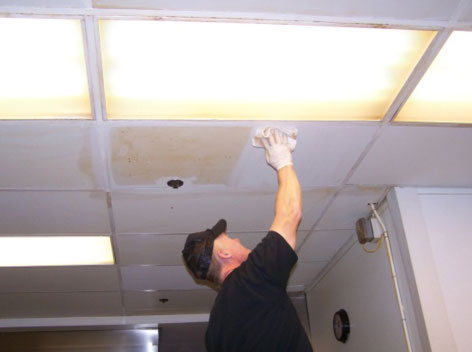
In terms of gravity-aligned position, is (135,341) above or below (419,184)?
below

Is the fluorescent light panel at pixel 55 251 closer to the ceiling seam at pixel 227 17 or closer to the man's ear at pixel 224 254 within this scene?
the man's ear at pixel 224 254

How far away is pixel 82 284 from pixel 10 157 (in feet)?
6.01

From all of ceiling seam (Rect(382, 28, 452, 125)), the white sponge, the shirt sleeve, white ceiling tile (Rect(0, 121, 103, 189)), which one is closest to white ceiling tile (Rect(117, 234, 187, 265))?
white ceiling tile (Rect(0, 121, 103, 189))

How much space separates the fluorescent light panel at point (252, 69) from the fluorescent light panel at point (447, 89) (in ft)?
0.34

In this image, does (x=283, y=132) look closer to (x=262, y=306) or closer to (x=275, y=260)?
(x=275, y=260)

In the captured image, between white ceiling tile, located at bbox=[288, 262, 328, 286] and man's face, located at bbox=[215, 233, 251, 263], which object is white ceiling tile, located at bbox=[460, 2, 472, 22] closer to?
man's face, located at bbox=[215, 233, 251, 263]

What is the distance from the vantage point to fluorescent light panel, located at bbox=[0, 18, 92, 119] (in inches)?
55.8

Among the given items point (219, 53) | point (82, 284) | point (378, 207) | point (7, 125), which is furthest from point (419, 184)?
point (82, 284)

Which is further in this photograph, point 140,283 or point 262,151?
point 140,283

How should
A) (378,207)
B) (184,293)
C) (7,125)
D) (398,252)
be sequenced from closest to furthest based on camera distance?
(7,125) < (398,252) < (378,207) < (184,293)

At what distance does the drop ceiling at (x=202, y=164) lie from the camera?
1.42 meters

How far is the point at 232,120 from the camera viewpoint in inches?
72.2

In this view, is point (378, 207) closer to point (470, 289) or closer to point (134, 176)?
point (470, 289)

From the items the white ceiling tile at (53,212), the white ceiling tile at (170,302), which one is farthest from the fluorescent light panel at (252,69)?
the white ceiling tile at (170,302)
